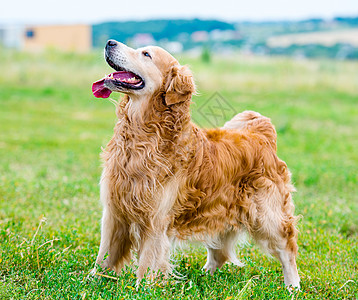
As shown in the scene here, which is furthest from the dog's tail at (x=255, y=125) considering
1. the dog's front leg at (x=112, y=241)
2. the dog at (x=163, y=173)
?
the dog's front leg at (x=112, y=241)

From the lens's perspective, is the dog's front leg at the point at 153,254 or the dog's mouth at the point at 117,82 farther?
the dog's front leg at the point at 153,254

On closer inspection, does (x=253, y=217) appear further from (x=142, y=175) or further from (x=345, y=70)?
(x=345, y=70)

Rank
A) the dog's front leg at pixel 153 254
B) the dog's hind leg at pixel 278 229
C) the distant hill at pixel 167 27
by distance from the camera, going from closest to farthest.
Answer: the dog's front leg at pixel 153 254, the dog's hind leg at pixel 278 229, the distant hill at pixel 167 27

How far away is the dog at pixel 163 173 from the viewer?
12.8 feet

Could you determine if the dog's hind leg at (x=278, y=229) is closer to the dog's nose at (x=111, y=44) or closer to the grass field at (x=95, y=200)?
the grass field at (x=95, y=200)

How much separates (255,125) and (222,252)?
127cm

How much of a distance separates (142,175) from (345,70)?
24.1 meters

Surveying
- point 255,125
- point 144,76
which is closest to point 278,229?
point 255,125

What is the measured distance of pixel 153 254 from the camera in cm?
396

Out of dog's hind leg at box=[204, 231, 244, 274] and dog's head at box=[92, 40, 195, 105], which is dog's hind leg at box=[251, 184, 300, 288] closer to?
dog's hind leg at box=[204, 231, 244, 274]

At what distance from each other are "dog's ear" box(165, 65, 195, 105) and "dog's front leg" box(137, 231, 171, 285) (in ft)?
3.57

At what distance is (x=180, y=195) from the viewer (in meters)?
3.98

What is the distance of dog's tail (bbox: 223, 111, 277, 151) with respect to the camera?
4668 mm

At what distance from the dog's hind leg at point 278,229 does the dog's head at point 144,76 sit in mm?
1207
